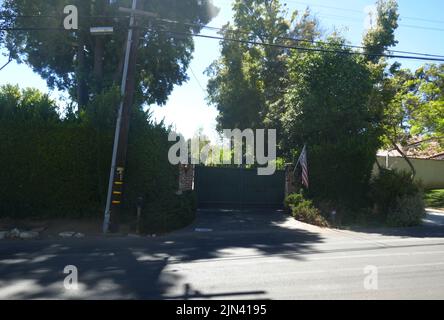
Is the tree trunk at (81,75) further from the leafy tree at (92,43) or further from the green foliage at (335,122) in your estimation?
the green foliage at (335,122)

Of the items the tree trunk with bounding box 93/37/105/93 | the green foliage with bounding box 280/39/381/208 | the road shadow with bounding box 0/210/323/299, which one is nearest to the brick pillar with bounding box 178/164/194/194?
the road shadow with bounding box 0/210/323/299

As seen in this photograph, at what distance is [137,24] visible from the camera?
12.8 m

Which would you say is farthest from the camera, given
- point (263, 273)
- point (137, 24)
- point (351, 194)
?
point (351, 194)

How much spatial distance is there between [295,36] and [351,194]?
1415cm

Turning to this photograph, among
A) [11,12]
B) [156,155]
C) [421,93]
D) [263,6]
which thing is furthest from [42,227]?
[421,93]

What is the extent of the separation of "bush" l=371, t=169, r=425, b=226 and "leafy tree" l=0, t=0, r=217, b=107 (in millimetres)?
9800

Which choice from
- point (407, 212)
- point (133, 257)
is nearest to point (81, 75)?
point (133, 257)

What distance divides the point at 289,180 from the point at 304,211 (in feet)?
10.5

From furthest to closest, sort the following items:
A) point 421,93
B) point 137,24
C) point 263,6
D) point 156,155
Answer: point 421,93 < point 263,6 < point 156,155 < point 137,24

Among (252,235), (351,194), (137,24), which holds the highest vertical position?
(137,24)

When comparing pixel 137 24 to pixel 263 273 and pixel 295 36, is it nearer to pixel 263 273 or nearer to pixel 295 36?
pixel 263 273

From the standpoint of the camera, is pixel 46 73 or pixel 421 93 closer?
pixel 46 73

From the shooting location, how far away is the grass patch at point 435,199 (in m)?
24.4

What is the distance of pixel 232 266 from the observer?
8055mm
